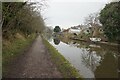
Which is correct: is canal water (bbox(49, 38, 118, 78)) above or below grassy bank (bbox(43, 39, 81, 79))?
below

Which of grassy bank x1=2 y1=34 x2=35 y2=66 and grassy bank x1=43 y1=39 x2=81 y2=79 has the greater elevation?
grassy bank x1=2 y1=34 x2=35 y2=66

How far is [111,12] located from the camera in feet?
147

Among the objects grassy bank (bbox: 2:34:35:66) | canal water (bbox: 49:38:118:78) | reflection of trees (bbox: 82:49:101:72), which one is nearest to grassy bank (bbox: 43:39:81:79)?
canal water (bbox: 49:38:118:78)

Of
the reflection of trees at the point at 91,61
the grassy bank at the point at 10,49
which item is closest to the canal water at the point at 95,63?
the reflection of trees at the point at 91,61

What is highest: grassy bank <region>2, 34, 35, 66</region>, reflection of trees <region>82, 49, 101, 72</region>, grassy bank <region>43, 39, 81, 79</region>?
grassy bank <region>2, 34, 35, 66</region>

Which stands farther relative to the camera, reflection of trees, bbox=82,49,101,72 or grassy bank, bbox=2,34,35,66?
reflection of trees, bbox=82,49,101,72

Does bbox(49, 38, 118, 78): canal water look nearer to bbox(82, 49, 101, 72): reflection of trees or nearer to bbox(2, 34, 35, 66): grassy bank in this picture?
bbox(82, 49, 101, 72): reflection of trees

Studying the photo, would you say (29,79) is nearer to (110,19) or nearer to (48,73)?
(48,73)

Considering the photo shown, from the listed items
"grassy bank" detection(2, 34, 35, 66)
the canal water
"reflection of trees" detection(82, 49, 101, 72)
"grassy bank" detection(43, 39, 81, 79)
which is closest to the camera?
"grassy bank" detection(43, 39, 81, 79)

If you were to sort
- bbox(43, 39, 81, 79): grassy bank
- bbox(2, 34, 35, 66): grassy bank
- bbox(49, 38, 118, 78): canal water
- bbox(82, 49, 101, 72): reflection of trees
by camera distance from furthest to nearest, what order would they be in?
bbox(82, 49, 101, 72): reflection of trees, bbox(2, 34, 35, 66): grassy bank, bbox(49, 38, 118, 78): canal water, bbox(43, 39, 81, 79): grassy bank

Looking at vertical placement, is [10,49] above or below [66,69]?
above

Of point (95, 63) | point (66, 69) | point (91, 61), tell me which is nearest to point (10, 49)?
point (91, 61)

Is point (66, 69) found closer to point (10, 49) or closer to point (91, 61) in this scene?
point (91, 61)

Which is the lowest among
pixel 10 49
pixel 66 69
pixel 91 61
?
pixel 91 61
